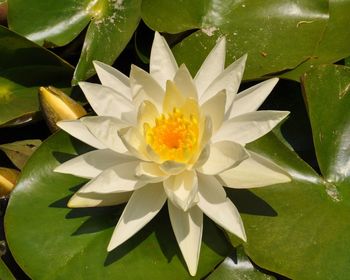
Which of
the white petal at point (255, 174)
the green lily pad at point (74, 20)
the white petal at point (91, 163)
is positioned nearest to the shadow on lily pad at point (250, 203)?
the white petal at point (255, 174)

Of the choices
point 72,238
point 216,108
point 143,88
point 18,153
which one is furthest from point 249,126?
point 18,153

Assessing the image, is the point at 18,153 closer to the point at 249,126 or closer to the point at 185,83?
the point at 185,83

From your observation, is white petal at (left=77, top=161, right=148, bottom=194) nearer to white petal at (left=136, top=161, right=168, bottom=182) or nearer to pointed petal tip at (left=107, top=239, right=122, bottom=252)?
white petal at (left=136, top=161, right=168, bottom=182)

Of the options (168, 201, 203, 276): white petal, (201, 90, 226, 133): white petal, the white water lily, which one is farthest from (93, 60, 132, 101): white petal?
(168, 201, 203, 276): white petal

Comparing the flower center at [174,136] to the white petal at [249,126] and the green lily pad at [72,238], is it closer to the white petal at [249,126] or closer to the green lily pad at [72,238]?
the white petal at [249,126]

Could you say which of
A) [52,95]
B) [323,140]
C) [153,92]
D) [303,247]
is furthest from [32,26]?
[303,247]

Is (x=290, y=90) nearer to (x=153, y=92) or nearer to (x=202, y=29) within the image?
(x=202, y=29)
